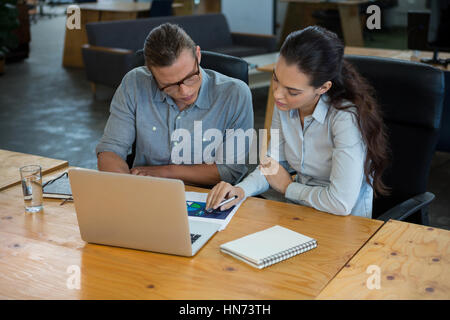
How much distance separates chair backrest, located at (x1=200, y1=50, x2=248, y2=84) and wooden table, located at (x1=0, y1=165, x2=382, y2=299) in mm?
743

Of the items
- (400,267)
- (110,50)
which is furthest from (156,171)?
(110,50)

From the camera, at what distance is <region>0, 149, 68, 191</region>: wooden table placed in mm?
1911

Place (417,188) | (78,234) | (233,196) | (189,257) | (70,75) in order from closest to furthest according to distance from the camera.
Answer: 1. (189,257)
2. (78,234)
3. (233,196)
4. (417,188)
5. (70,75)

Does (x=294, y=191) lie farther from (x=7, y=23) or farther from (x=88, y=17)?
(x=88, y=17)

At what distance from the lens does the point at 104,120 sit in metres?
5.20

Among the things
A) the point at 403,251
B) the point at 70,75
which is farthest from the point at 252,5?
the point at 403,251

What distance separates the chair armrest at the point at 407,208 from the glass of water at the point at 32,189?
1109 millimetres

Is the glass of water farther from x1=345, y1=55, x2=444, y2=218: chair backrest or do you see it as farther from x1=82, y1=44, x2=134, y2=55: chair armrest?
x1=82, y1=44, x2=134, y2=55: chair armrest

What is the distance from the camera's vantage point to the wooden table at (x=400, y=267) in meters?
1.21

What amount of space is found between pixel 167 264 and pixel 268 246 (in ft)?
0.89

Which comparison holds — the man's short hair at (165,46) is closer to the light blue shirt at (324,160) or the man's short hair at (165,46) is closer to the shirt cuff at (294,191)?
the light blue shirt at (324,160)

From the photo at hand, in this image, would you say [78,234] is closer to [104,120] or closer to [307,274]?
[307,274]

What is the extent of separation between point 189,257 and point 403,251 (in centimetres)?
57
